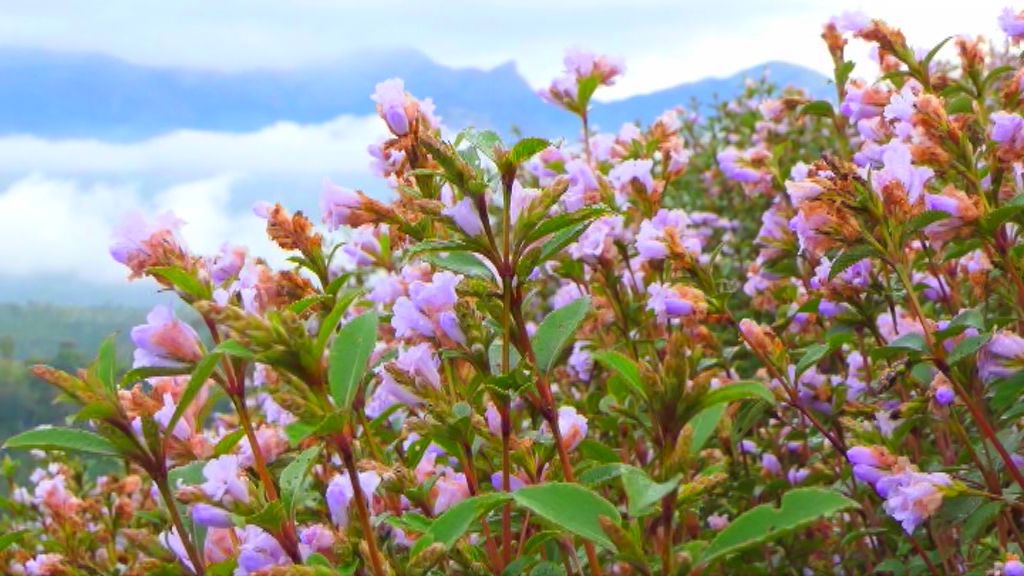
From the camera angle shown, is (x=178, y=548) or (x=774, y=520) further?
(x=178, y=548)

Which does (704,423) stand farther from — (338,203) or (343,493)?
(338,203)

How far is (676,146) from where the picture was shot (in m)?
3.43

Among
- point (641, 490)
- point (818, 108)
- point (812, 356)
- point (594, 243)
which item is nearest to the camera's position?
point (641, 490)

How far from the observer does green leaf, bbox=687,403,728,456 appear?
1.27 meters

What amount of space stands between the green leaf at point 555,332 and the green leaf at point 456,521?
0.97 ft

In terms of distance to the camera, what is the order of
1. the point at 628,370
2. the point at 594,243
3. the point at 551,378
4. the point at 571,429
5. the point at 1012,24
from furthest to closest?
1. the point at 594,243
2. the point at 1012,24
3. the point at 551,378
4. the point at 571,429
5. the point at 628,370

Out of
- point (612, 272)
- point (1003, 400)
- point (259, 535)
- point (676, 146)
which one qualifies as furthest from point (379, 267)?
point (1003, 400)

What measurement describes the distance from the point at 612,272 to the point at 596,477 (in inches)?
47.9

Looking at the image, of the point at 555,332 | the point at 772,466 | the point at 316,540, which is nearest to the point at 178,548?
the point at 316,540

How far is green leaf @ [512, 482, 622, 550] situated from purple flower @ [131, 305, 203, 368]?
644mm

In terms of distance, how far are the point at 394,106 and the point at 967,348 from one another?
44.0 inches

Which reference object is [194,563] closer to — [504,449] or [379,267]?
[504,449]

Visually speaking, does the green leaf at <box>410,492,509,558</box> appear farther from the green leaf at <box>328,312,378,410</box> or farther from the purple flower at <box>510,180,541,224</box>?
the purple flower at <box>510,180,541,224</box>

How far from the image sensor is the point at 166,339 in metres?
1.57
